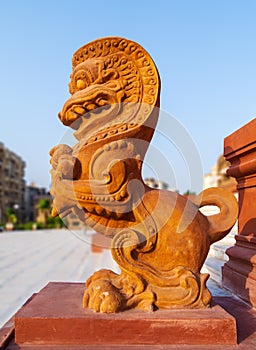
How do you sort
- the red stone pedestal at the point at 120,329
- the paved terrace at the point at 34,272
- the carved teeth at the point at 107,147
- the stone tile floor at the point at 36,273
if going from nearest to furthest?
the red stone pedestal at the point at 120,329 → the carved teeth at the point at 107,147 → the stone tile floor at the point at 36,273 → the paved terrace at the point at 34,272

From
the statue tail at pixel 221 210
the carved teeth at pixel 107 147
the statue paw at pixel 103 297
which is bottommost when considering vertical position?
the statue paw at pixel 103 297

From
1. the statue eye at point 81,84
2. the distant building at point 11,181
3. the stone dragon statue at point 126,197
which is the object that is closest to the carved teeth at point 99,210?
the stone dragon statue at point 126,197

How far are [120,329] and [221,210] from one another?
0.92 metres

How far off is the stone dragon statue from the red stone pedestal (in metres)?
0.11

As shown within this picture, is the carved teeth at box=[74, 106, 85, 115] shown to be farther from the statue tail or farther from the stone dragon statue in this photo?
the statue tail

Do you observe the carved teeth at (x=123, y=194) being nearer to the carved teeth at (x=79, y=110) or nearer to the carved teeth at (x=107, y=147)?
the carved teeth at (x=107, y=147)

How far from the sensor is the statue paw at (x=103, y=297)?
1603 millimetres

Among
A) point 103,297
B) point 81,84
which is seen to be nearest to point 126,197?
point 103,297

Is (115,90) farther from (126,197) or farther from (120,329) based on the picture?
(120,329)

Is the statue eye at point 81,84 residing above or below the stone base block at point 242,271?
above

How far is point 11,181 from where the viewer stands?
43781mm

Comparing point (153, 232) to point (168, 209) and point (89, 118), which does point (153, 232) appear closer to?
point (168, 209)

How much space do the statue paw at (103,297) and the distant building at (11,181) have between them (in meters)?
36.9

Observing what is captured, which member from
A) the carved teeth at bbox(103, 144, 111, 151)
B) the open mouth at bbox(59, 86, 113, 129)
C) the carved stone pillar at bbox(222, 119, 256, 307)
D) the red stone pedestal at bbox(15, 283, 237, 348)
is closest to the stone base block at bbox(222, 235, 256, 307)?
the carved stone pillar at bbox(222, 119, 256, 307)
